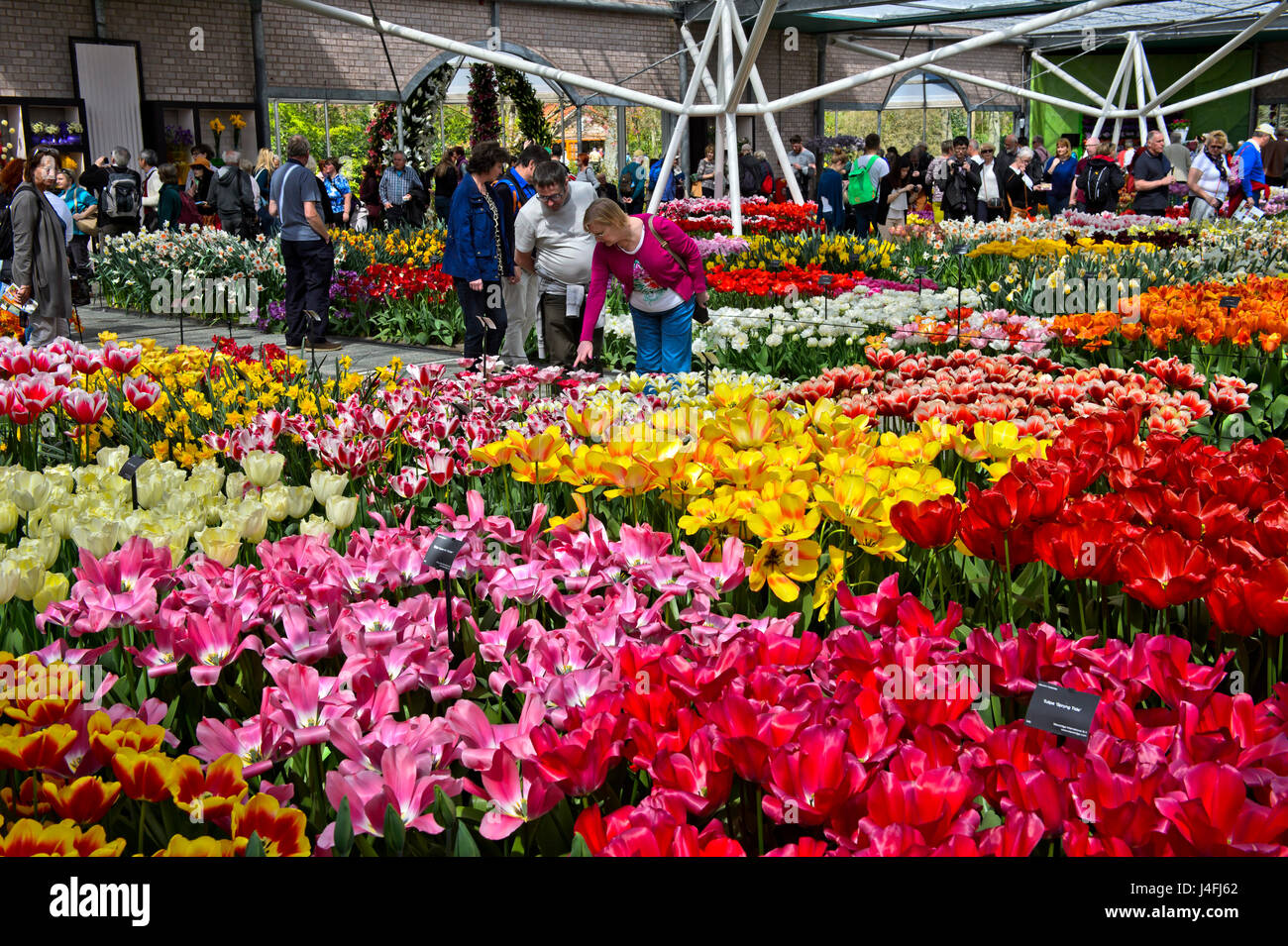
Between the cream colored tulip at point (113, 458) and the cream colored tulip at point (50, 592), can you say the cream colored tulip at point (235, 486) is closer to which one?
the cream colored tulip at point (113, 458)

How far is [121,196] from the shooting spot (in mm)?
14094

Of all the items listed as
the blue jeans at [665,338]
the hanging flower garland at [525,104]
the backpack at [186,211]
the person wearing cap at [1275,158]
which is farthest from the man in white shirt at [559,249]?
the hanging flower garland at [525,104]

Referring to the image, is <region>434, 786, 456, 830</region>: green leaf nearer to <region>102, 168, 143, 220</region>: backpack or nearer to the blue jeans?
the blue jeans

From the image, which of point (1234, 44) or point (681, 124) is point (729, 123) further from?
point (1234, 44)

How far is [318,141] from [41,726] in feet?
70.3

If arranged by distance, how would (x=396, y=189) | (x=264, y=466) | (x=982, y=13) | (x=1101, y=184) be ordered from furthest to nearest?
(x=982, y=13)
(x=396, y=189)
(x=1101, y=184)
(x=264, y=466)

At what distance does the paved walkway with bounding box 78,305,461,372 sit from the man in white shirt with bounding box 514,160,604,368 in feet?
4.52

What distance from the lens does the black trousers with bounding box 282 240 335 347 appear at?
8961 mm

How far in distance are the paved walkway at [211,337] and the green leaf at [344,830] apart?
690cm

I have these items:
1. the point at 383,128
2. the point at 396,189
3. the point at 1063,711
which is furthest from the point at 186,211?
the point at 1063,711

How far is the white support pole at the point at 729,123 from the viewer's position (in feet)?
41.4

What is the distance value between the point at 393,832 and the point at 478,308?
21.6 ft
